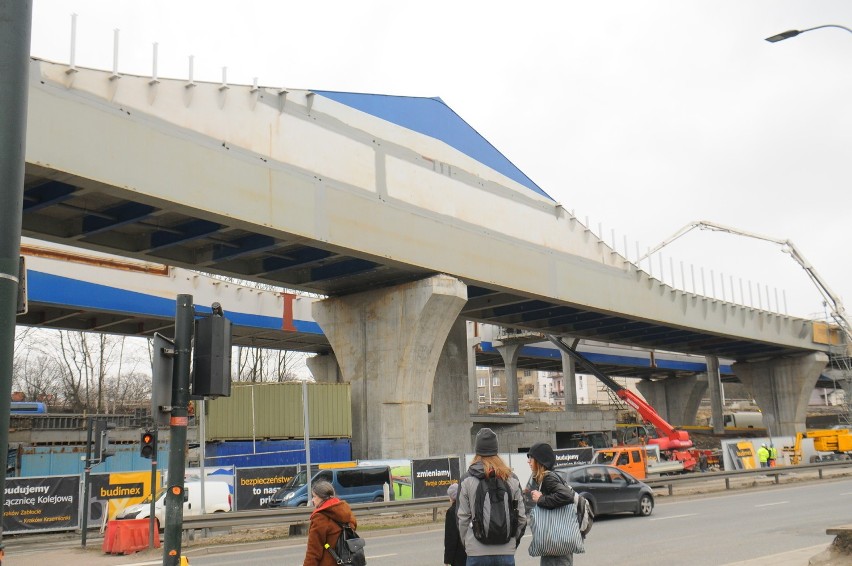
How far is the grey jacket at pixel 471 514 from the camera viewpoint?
6117 millimetres

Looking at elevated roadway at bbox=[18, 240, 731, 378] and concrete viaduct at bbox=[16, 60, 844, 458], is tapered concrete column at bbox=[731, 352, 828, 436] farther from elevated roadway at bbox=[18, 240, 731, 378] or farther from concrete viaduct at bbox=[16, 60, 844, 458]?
elevated roadway at bbox=[18, 240, 731, 378]

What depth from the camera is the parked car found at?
24.0 meters

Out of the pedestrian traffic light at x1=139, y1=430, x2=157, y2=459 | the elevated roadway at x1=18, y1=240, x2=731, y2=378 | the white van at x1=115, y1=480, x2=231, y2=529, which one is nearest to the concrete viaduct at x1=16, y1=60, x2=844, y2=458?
the pedestrian traffic light at x1=139, y1=430, x2=157, y2=459

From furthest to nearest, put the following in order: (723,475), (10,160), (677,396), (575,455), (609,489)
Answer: (677,396) < (575,455) < (723,475) < (609,489) < (10,160)

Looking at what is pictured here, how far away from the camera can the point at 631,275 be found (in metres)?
37.9

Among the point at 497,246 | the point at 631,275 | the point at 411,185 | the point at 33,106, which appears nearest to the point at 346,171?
the point at 411,185

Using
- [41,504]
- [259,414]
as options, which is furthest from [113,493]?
[259,414]

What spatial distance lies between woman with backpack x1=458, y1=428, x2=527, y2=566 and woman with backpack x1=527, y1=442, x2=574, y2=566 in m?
0.33

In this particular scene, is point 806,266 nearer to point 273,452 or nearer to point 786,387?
point 786,387

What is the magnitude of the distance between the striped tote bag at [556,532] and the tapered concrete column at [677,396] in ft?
298

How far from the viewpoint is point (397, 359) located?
2875cm

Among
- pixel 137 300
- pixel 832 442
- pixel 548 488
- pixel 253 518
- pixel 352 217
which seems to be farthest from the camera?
pixel 832 442

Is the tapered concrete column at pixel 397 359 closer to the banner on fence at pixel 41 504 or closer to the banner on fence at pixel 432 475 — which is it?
the banner on fence at pixel 432 475

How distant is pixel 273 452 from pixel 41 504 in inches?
410
